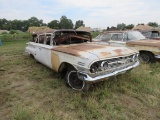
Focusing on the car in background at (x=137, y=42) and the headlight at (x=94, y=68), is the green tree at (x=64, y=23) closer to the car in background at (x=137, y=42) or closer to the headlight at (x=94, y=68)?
the car in background at (x=137, y=42)

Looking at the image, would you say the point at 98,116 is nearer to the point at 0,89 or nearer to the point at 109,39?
the point at 0,89

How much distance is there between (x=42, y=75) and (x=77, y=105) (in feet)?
7.60

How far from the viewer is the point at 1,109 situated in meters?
3.36

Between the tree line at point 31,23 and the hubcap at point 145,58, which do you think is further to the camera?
the tree line at point 31,23

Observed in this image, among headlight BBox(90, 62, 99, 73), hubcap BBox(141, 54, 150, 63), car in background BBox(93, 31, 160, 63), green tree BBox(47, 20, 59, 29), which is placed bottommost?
hubcap BBox(141, 54, 150, 63)

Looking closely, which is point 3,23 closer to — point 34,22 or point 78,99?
point 34,22

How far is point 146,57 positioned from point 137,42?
75 centimetres

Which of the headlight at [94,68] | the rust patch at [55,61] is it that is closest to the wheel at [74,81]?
the rust patch at [55,61]

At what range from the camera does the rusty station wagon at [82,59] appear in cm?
347

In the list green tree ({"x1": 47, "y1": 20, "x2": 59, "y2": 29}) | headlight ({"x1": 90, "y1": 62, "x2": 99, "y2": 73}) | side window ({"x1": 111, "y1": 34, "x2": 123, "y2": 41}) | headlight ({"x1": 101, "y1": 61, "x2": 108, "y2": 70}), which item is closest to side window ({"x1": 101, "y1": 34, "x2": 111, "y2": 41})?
side window ({"x1": 111, "y1": 34, "x2": 123, "y2": 41})

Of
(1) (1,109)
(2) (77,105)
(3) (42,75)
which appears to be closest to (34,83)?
(3) (42,75)

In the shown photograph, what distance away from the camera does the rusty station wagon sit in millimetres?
3475

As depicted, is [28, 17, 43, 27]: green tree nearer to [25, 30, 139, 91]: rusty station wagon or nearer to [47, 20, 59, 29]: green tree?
[47, 20, 59, 29]: green tree

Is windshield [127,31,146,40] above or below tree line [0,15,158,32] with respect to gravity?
below
